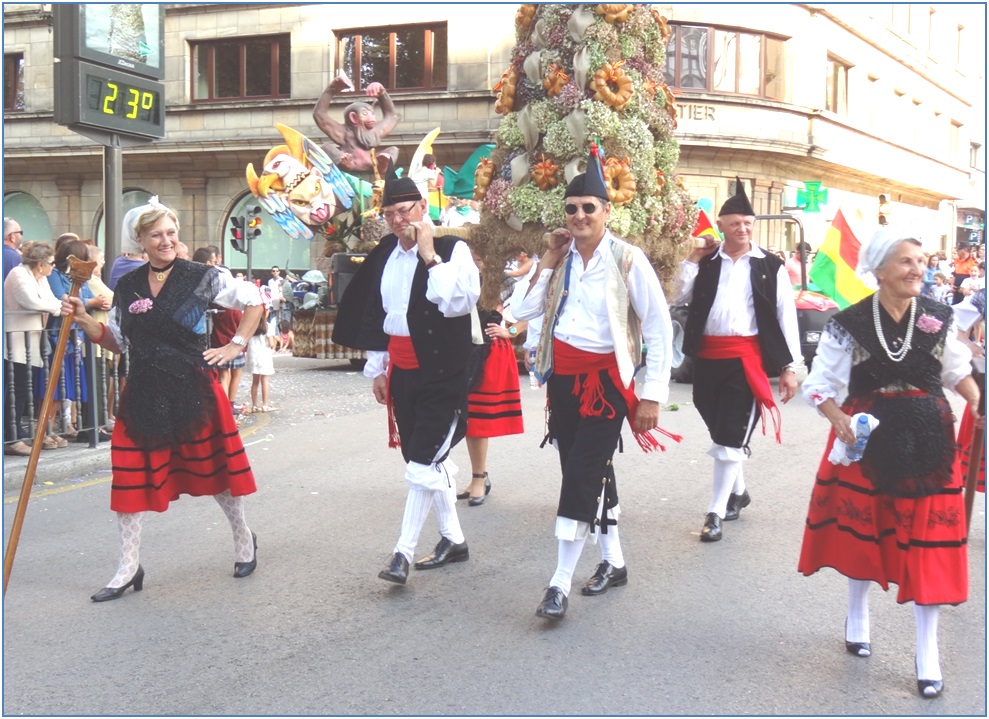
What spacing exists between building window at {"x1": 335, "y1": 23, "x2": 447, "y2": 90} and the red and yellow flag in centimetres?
1682

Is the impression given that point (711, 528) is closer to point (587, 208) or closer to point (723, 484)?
point (723, 484)

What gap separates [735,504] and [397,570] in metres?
2.60

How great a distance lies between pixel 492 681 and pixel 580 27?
579 cm

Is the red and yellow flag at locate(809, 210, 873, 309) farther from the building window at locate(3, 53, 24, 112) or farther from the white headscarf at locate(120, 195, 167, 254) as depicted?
the building window at locate(3, 53, 24, 112)

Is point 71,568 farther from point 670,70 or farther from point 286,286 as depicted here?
point 670,70

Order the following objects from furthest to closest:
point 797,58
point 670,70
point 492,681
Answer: point 797,58 → point 670,70 → point 492,681

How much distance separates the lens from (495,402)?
6.98m

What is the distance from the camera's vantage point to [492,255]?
8.45 meters

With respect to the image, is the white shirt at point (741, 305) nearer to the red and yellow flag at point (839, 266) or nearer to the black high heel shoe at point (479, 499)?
the black high heel shoe at point (479, 499)

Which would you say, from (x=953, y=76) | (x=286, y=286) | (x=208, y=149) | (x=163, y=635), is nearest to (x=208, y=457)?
(x=163, y=635)

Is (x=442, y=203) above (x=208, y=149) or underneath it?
underneath

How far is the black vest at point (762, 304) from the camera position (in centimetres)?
610

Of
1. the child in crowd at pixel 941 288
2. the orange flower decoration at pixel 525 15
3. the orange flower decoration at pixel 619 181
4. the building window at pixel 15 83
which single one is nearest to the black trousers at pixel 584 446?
the orange flower decoration at pixel 619 181

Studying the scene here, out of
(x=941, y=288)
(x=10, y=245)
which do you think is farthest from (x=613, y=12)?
(x=941, y=288)
